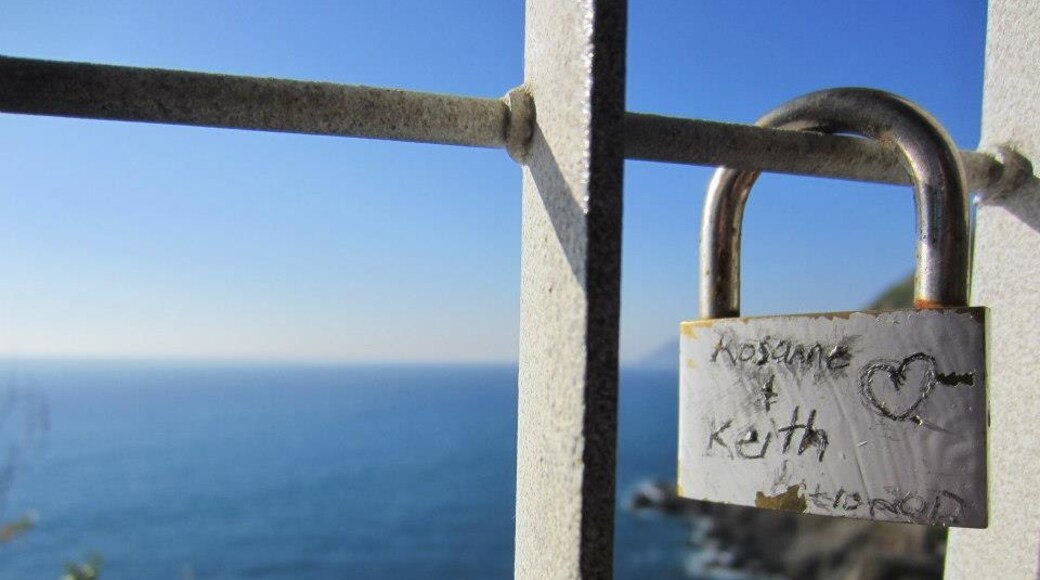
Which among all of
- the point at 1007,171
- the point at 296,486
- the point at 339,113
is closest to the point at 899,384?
the point at 1007,171

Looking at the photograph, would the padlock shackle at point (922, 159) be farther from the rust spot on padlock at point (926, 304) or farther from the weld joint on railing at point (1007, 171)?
the weld joint on railing at point (1007, 171)

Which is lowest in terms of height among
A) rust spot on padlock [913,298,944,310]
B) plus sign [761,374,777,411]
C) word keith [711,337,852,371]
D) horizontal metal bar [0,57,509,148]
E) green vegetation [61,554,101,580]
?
green vegetation [61,554,101,580]

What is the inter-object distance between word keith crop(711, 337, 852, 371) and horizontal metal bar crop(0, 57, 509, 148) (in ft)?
0.86

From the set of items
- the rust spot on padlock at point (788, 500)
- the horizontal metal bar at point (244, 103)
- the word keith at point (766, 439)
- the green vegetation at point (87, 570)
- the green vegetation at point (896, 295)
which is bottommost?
the green vegetation at point (87, 570)

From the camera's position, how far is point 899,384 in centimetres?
60

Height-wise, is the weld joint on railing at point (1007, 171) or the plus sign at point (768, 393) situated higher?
the weld joint on railing at point (1007, 171)

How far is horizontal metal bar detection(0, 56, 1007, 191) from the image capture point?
1.39 ft

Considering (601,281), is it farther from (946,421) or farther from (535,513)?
(946,421)

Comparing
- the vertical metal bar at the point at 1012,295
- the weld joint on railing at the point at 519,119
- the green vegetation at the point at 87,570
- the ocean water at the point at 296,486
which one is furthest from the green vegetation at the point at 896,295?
the weld joint on railing at the point at 519,119

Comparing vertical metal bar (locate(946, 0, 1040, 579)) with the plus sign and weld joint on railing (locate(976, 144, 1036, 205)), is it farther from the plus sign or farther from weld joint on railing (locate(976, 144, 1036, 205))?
the plus sign

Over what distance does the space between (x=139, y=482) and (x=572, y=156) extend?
41.9m

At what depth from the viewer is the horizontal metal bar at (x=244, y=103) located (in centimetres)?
42

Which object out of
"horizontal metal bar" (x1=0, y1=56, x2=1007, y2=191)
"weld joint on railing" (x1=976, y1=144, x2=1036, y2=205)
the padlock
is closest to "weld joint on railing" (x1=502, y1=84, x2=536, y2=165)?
"horizontal metal bar" (x1=0, y1=56, x2=1007, y2=191)

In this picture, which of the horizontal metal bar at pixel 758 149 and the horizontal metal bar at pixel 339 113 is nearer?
the horizontal metal bar at pixel 339 113
